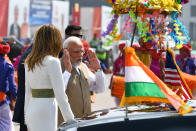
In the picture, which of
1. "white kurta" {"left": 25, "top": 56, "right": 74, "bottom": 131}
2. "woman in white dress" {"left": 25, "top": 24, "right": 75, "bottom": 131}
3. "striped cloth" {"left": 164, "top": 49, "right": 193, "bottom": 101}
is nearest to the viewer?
"white kurta" {"left": 25, "top": 56, "right": 74, "bottom": 131}

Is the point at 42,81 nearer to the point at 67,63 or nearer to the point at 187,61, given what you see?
the point at 67,63

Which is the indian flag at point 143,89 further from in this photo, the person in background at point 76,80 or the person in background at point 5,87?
the person in background at point 5,87

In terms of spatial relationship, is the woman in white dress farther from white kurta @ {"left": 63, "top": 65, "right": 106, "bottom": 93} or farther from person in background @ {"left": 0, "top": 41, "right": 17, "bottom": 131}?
person in background @ {"left": 0, "top": 41, "right": 17, "bottom": 131}

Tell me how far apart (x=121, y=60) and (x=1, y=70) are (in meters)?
2.69

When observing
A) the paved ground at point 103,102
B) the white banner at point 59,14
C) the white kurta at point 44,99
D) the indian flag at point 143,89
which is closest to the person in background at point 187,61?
the paved ground at point 103,102

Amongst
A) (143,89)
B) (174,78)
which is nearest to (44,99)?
(143,89)

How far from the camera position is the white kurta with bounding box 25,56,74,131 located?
494cm

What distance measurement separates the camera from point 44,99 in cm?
515

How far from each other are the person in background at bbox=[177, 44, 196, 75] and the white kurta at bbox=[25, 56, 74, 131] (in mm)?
6530

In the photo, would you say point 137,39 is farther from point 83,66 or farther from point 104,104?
point 104,104

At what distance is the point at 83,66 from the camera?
227 inches

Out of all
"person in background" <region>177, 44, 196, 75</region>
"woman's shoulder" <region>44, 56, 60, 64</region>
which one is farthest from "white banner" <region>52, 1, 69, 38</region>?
"woman's shoulder" <region>44, 56, 60, 64</region>

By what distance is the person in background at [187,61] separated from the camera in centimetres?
1138

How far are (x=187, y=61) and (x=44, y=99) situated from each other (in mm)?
6733
